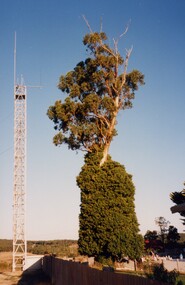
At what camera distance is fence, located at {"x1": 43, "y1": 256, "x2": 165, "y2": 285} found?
9.35 m

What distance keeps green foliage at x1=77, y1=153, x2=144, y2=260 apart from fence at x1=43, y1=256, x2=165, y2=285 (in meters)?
2.66

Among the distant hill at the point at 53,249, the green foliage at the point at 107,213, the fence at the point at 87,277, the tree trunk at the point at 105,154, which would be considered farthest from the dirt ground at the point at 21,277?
the distant hill at the point at 53,249

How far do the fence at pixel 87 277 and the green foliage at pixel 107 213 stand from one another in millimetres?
2657

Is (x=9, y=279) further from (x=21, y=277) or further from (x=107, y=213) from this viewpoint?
(x=107, y=213)

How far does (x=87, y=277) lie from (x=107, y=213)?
26.0 feet

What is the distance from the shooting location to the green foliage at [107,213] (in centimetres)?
2056

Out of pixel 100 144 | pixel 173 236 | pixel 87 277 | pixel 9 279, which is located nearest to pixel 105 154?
pixel 100 144

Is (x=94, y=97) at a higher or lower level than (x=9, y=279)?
higher

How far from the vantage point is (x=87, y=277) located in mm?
13375

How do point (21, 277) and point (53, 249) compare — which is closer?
point (21, 277)

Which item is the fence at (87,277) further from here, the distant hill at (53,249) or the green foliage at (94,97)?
the distant hill at (53,249)

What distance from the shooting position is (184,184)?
38.2m

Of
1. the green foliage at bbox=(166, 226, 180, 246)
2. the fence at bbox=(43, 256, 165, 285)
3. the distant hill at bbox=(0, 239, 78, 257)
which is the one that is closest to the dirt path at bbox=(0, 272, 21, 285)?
the fence at bbox=(43, 256, 165, 285)

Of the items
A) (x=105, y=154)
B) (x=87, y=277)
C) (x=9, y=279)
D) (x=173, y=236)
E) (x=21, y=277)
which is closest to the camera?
(x=87, y=277)
